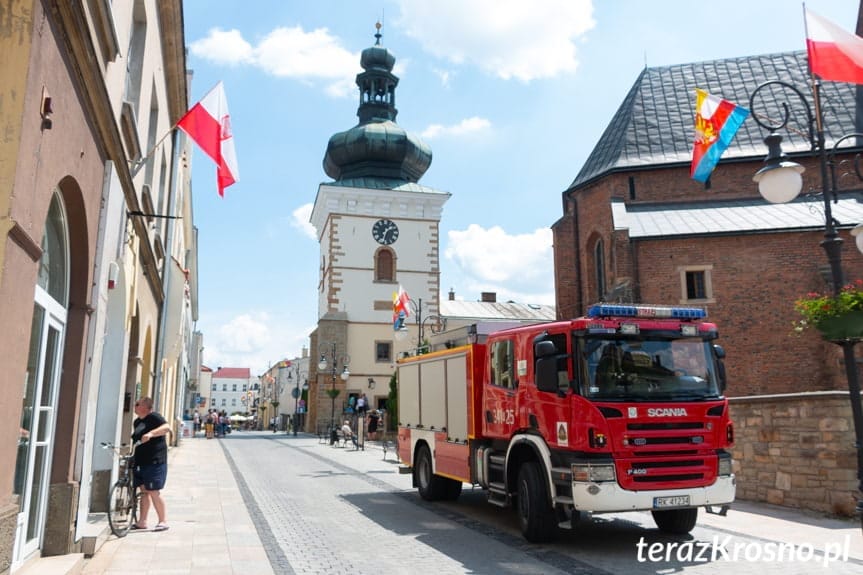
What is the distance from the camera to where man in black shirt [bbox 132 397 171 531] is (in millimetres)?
8750

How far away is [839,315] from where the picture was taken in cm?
801

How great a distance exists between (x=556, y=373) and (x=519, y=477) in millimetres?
1617

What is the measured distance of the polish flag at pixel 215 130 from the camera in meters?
9.09

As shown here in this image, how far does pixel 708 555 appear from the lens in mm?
7652

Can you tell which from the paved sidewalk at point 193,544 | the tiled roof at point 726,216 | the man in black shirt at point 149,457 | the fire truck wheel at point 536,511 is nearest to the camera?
the paved sidewalk at point 193,544

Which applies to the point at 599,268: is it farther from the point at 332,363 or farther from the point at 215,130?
the point at 215,130

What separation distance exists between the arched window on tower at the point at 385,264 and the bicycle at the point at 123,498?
36.3 meters

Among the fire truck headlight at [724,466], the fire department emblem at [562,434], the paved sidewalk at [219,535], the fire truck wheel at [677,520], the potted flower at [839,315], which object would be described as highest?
the potted flower at [839,315]

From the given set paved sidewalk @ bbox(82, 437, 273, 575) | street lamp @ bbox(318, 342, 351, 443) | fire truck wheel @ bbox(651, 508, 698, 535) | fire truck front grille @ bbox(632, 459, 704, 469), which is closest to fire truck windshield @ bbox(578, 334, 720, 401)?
fire truck front grille @ bbox(632, 459, 704, 469)

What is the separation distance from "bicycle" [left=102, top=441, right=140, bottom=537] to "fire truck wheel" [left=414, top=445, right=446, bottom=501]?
4.74 m

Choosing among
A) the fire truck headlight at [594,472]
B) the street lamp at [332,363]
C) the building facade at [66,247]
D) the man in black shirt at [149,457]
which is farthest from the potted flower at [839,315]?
the street lamp at [332,363]

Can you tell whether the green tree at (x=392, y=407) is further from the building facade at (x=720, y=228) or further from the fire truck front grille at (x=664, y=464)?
the fire truck front grille at (x=664, y=464)

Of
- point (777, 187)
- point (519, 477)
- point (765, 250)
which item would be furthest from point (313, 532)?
point (765, 250)

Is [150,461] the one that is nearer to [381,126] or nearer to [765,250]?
[765,250]
